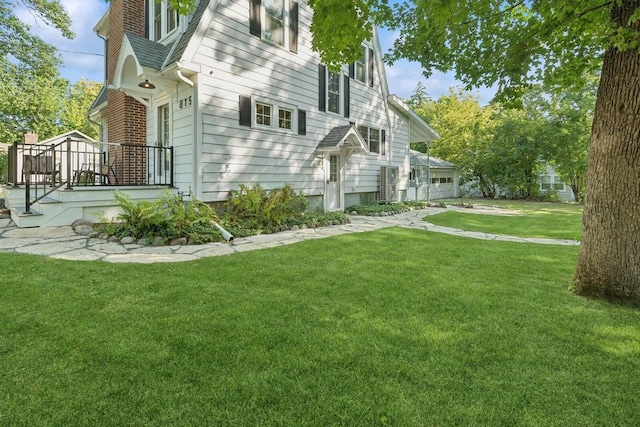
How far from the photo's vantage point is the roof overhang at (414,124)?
573 inches

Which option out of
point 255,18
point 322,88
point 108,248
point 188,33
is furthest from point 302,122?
point 108,248

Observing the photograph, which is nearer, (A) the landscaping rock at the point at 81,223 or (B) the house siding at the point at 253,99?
(A) the landscaping rock at the point at 81,223

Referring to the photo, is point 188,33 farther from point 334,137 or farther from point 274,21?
point 334,137

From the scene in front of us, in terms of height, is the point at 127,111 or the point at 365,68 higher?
the point at 365,68

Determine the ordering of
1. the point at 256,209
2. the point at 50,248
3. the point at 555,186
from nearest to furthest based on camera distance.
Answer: the point at 50,248, the point at 256,209, the point at 555,186

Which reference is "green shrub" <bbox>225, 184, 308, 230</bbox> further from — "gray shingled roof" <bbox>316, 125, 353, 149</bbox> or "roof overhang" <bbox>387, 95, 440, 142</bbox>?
"roof overhang" <bbox>387, 95, 440, 142</bbox>

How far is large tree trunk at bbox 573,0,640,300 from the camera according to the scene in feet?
10.5

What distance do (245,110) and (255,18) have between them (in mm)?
2419

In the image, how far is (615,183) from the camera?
3330 millimetres

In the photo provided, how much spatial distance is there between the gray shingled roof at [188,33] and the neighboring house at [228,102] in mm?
51

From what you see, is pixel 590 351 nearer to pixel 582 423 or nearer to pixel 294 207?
pixel 582 423

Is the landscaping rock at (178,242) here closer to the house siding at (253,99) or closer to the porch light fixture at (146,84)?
the house siding at (253,99)

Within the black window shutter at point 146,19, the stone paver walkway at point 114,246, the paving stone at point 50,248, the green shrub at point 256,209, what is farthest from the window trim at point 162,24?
the paving stone at point 50,248

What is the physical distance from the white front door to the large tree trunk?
831 centimetres
